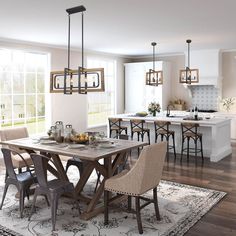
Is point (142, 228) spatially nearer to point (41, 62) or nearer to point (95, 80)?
point (95, 80)

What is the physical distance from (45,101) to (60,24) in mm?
3131

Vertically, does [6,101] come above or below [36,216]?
above

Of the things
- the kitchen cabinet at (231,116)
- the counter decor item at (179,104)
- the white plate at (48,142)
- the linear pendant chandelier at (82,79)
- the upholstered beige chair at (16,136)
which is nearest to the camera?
the linear pendant chandelier at (82,79)

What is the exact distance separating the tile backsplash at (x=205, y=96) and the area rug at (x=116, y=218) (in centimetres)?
512

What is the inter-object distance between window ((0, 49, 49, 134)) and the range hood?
4.28 metres

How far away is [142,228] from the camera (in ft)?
11.4

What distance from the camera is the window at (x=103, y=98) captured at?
9508 millimetres

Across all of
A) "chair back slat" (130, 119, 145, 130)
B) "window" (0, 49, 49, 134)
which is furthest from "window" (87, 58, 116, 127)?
"chair back slat" (130, 119, 145, 130)

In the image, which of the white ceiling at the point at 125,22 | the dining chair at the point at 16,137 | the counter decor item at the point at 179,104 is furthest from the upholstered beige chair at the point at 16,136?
the counter decor item at the point at 179,104

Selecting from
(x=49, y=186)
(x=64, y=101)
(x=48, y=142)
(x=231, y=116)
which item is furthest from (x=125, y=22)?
(x=231, y=116)

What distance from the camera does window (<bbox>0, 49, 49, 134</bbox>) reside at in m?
7.17

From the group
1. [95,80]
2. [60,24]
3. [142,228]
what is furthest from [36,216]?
[60,24]

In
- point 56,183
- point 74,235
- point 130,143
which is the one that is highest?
point 130,143

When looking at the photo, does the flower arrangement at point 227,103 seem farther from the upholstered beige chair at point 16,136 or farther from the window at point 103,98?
the upholstered beige chair at point 16,136
